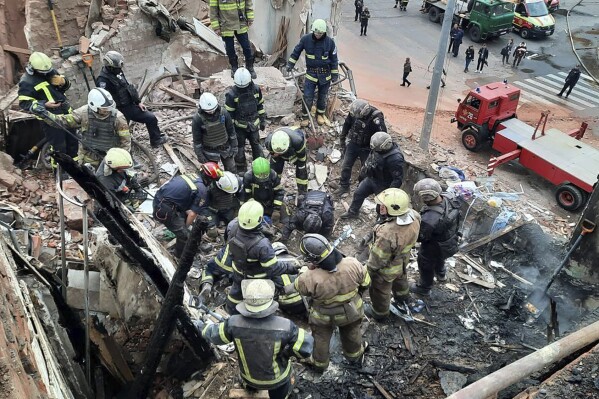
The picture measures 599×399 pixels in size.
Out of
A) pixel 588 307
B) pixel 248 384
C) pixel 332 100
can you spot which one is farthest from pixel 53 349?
pixel 332 100

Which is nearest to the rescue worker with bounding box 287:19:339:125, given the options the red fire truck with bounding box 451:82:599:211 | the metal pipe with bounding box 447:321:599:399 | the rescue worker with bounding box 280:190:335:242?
the rescue worker with bounding box 280:190:335:242

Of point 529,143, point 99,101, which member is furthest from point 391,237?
point 529,143

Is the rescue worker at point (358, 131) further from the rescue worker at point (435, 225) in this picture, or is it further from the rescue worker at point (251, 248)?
the rescue worker at point (251, 248)

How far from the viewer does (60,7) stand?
1023 cm

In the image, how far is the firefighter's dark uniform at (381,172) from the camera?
7.63m

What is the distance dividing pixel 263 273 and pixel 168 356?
133cm

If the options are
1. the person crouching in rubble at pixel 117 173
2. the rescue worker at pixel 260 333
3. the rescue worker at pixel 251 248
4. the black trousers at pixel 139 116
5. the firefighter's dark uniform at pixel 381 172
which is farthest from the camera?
the black trousers at pixel 139 116

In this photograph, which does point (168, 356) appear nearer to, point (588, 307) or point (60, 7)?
point (588, 307)

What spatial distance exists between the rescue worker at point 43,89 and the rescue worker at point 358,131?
4.39 m

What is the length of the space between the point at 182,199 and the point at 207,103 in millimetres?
1722

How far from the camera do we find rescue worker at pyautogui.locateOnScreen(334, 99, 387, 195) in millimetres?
→ 8258

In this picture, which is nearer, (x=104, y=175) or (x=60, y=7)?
(x=104, y=175)

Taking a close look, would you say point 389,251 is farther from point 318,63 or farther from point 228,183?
point 318,63

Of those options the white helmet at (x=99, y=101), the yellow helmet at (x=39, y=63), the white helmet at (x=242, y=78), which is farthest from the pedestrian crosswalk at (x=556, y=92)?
the yellow helmet at (x=39, y=63)
